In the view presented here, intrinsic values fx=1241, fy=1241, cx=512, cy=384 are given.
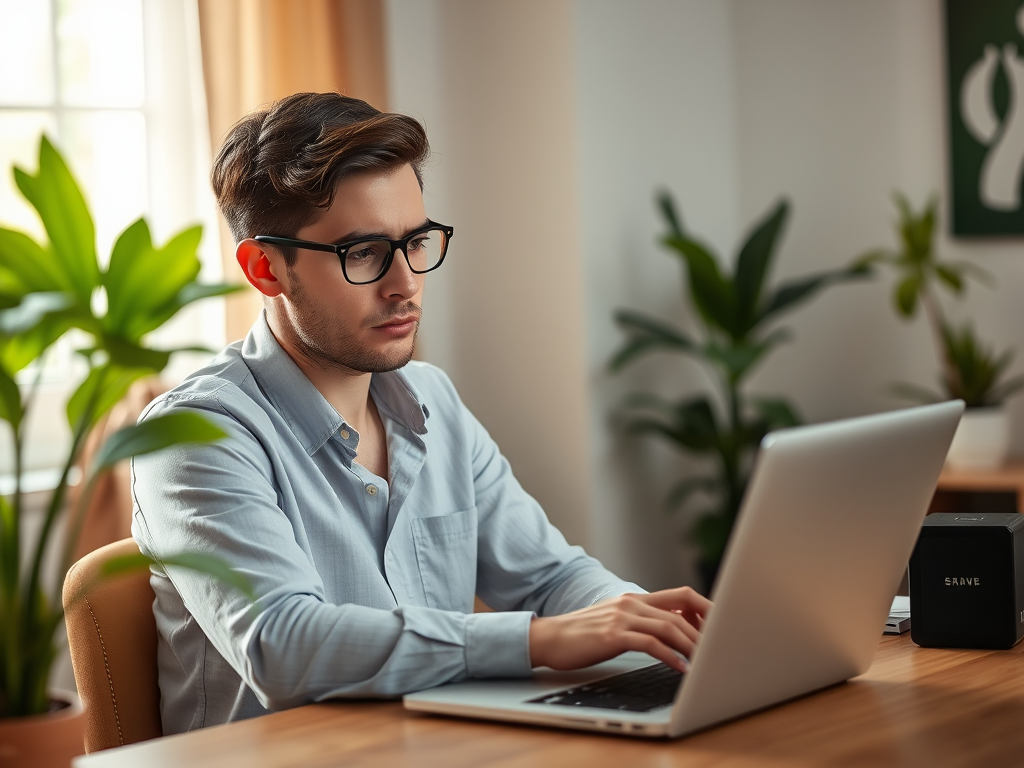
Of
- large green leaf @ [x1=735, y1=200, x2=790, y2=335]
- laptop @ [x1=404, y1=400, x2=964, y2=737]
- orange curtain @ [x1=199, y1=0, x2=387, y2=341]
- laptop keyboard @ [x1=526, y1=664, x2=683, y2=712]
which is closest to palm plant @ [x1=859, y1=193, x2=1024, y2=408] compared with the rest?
large green leaf @ [x1=735, y1=200, x2=790, y2=335]

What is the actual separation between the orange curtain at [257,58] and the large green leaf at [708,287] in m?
1.02

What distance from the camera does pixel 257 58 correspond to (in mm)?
2947

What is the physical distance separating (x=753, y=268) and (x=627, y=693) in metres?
2.50

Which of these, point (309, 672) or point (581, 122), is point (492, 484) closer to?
point (309, 672)

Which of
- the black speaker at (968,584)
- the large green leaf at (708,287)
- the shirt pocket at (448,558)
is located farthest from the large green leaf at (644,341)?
A: the black speaker at (968,584)

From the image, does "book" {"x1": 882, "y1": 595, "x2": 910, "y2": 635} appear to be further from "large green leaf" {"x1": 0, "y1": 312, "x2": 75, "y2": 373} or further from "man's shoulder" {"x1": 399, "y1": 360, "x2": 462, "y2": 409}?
"large green leaf" {"x1": 0, "y1": 312, "x2": 75, "y2": 373}

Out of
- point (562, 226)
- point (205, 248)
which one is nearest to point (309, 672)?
point (205, 248)

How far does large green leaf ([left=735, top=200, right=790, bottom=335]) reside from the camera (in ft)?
11.5

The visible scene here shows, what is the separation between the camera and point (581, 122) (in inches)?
134

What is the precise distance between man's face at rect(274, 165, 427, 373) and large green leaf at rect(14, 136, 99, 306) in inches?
27.3

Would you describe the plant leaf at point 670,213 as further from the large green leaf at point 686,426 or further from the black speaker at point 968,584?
the black speaker at point 968,584

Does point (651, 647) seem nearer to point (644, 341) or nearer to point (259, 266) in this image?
point (259, 266)

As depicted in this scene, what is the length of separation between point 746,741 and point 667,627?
7.5 inches

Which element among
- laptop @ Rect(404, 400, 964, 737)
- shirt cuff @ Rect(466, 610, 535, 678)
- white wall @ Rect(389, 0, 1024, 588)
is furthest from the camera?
white wall @ Rect(389, 0, 1024, 588)
